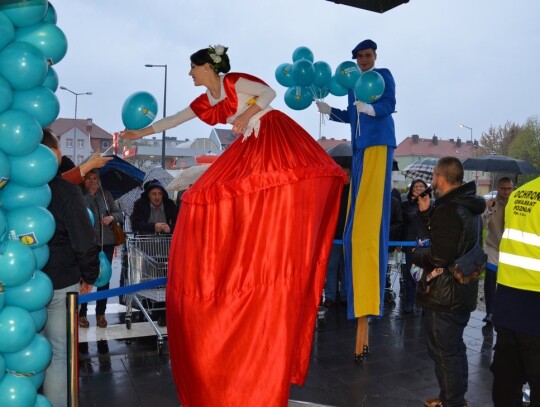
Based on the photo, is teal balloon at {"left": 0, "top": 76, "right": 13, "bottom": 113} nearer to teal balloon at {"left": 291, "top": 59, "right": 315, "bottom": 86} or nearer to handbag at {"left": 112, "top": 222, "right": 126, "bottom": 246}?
teal balloon at {"left": 291, "top": 59, "right": 315, "bottom": 86}

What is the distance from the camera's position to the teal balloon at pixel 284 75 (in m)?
4.67

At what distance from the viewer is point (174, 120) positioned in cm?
319

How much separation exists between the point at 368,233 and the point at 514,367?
1617 millimetres

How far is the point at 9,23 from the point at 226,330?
1.89m

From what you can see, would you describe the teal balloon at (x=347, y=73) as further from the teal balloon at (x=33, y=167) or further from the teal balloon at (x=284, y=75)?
the teal balloon at (x=33, y=167)

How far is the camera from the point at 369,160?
169 inches

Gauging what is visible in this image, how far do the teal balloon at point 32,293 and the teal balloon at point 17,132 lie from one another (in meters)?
0.67

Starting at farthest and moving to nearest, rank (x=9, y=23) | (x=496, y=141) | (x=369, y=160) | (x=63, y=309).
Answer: (x=496, y=141) → (x=369, y=160) → (x=63, y=309) → (x=9, y=23)

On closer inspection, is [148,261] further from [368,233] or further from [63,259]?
[368,233]

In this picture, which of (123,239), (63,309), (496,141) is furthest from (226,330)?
(496,141)

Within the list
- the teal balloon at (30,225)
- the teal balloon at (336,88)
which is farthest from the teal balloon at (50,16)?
the teal balloon at (336,88)

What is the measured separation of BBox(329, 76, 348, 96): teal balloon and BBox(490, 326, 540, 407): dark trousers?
2352mm

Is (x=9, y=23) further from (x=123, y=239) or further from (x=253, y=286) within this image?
(x=123, y=239)

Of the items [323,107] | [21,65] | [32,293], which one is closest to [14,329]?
[32,293]
